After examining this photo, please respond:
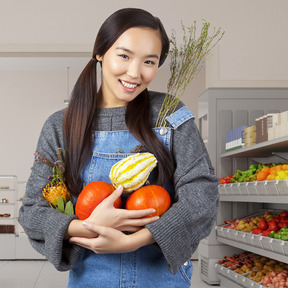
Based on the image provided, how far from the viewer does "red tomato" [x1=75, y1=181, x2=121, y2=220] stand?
1.15 metres

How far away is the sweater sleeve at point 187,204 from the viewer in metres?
1.13

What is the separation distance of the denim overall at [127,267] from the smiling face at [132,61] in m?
0.12

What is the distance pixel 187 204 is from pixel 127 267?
0.73ft

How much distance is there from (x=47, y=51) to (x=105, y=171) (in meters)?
4.83

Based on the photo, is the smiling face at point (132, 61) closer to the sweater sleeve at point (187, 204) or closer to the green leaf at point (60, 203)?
the sweater sleeve at point (187, 204)

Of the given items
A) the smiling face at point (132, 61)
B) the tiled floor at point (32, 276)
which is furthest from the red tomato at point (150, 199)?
the tiled floor at point (32, 276)

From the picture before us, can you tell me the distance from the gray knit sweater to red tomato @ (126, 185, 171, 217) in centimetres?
2

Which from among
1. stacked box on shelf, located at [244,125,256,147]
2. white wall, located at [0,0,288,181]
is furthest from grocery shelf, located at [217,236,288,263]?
white wall, located at [0,0,288,181]

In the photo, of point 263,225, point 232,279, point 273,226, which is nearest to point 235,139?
point 263,225

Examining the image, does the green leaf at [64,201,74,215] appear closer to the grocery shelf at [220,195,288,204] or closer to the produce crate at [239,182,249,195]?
the grocery shelf at [220,195,288,204]

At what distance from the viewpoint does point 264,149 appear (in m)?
5.12

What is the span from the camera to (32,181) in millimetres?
1283

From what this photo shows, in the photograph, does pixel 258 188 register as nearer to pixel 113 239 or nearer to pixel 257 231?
pixel 257 231

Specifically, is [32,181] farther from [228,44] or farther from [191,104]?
[191,104]
